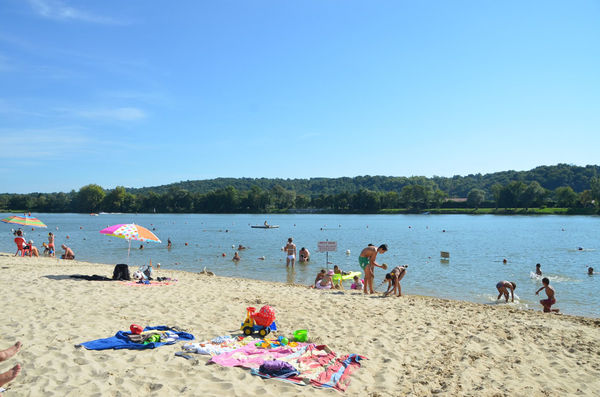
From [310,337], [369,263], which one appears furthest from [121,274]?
[310,337]

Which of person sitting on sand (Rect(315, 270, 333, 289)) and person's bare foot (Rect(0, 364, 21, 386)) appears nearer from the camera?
person's bare foot (Rect(0, 364, 21, 386))

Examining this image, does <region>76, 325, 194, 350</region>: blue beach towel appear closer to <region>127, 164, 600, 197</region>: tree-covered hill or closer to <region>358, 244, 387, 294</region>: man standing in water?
<region>358, 244, 387, 294</region>: man standing in water

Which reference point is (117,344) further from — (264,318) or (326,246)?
(326,246)

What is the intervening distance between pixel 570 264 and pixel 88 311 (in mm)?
24101

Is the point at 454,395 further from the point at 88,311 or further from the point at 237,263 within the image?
the point at 237,263

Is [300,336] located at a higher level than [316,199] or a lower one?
lower

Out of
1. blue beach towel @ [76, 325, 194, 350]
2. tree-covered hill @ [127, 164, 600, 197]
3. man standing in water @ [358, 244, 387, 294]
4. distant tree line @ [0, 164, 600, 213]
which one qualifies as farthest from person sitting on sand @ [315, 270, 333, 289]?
tree-covered hill @ [127, 164, 600, 197]

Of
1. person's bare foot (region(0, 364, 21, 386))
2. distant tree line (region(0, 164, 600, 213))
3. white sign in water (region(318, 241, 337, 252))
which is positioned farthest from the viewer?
distant tree line (region(0, 164, 600, 213))

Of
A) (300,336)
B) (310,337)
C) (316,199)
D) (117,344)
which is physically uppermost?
(316,199)

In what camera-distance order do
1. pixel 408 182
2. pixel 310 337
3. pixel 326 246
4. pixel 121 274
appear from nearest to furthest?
pixel 310 337 < pixel 121 274 < pixel 326 246 < pixel 408 182

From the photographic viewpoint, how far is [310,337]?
23.2 ft

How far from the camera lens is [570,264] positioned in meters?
22.1

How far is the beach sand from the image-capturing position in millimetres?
4926

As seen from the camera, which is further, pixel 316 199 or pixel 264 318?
pixel 316 199
